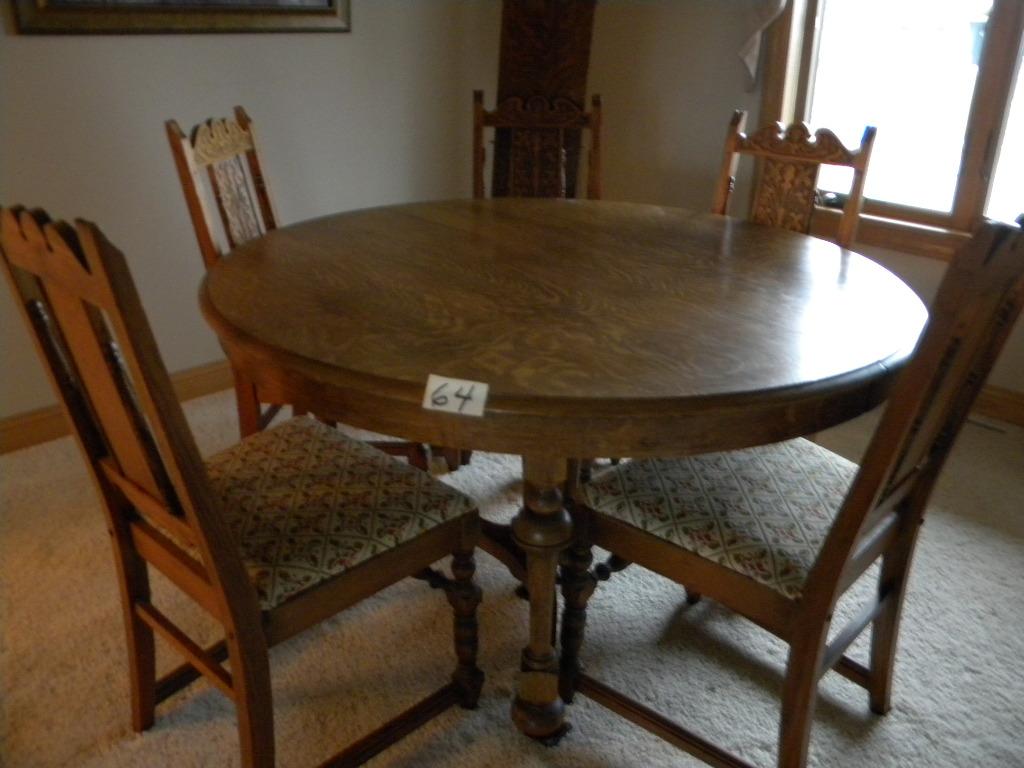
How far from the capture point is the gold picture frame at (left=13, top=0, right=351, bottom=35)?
2.14 m

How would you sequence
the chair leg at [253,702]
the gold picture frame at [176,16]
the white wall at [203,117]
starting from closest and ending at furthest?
the chair leg at [253,702] → the gold picture frame at [176,16] → the white wall at [203,117]

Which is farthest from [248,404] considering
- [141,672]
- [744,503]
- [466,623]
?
[744,503]

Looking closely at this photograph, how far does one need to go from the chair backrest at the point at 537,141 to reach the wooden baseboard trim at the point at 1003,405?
4.71 ft

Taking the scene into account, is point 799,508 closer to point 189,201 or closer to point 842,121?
point 189,201

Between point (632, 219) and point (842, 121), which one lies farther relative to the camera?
point (842, 121)

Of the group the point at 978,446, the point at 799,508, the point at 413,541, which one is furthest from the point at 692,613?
the point at 978,446

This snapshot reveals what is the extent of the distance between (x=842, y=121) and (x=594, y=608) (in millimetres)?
1976

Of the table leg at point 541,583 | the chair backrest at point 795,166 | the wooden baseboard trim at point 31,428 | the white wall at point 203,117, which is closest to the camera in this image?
the table leg at point 541,583

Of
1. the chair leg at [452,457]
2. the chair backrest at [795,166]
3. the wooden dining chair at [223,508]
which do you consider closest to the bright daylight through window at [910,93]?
the chair backrest at [795,166]

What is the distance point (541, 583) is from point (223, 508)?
52cm

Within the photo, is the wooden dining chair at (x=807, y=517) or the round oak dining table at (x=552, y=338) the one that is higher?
the round oak dining table at (x=552, y=338)

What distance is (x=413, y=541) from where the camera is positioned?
1.28m

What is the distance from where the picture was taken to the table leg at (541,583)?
4.07ft

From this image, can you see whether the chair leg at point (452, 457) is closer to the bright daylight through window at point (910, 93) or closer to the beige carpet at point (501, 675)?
the beige carpet at point (501, 675)
